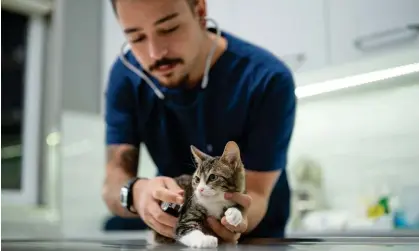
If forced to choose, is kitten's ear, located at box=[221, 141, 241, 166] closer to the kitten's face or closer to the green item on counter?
the kitten's face

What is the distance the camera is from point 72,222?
1.92 m

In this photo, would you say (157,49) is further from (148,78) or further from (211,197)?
(211,197)

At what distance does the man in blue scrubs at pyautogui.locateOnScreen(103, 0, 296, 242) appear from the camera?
1268 millimetres

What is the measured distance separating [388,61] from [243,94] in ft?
1.21

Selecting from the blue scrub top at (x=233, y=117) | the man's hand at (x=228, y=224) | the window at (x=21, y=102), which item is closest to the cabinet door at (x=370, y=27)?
the blue scrub top at (x=233, y=117)

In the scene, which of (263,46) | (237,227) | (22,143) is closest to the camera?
(237,227)

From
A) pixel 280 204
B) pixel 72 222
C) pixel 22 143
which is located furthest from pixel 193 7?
pixel 22 143

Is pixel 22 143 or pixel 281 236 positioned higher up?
pixel 22 143

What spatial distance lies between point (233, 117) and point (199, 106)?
101mm

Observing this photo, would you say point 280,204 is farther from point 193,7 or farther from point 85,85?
point 85,85

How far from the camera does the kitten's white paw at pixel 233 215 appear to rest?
965mm

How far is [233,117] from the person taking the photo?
1.31 metres

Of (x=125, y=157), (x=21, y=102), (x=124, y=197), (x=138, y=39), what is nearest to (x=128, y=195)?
(x=124, y=197)

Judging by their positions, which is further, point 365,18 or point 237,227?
point 365,18
